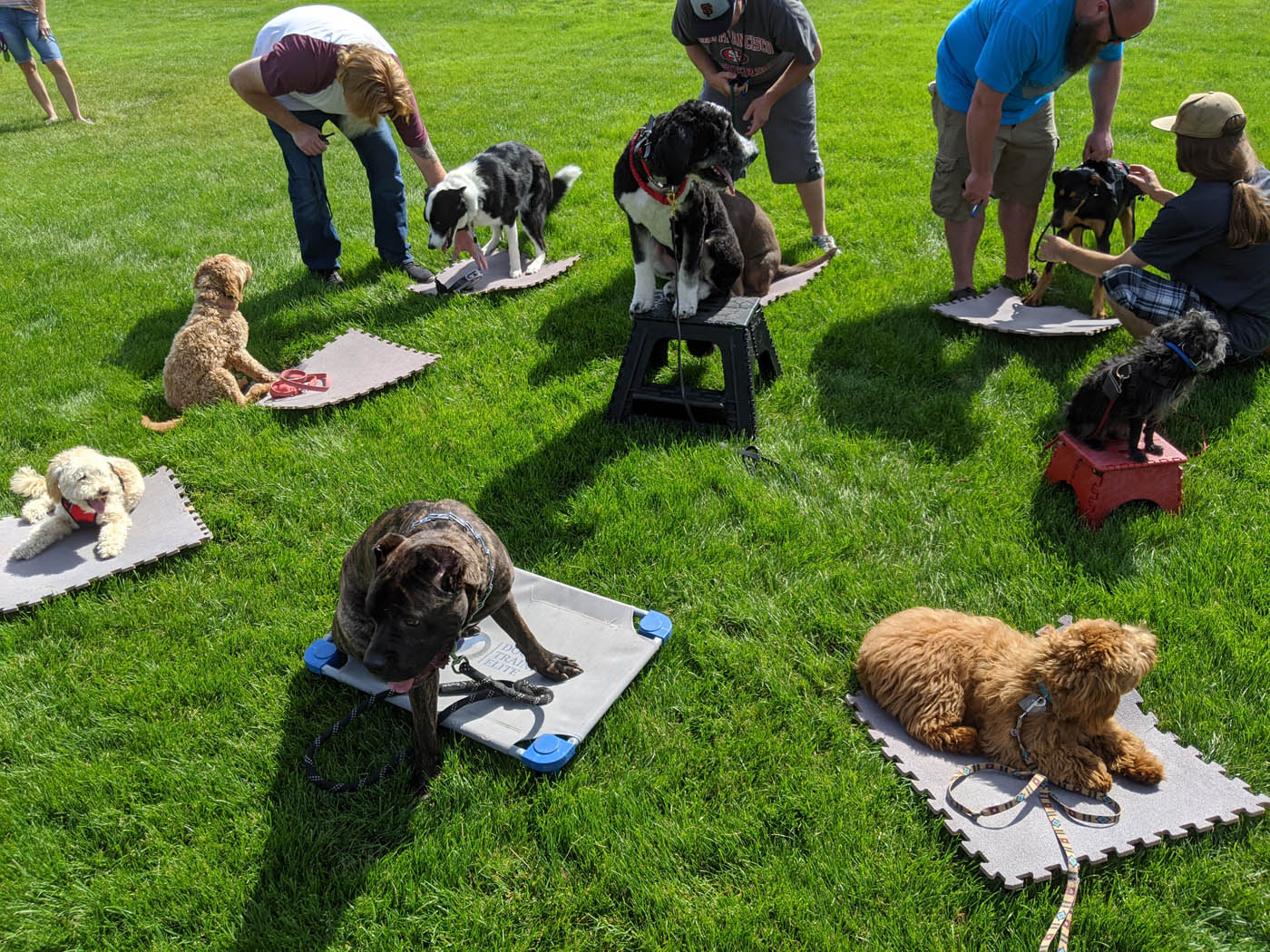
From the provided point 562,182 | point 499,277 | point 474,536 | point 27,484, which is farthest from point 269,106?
point 474,536

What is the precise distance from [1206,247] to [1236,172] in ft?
1.29

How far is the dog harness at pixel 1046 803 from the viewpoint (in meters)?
2.27

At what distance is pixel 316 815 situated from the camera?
267 centimetres

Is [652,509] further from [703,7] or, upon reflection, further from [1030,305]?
[703,7]

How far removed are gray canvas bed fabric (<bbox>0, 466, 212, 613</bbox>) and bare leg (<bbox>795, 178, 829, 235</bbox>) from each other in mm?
5047

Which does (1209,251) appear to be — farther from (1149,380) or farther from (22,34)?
(22,34)

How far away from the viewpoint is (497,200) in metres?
6.33

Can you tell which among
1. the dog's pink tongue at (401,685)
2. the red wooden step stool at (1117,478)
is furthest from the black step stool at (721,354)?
the dog's pink tongue at (401,685)

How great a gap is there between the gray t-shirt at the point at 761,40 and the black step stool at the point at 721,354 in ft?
7.35

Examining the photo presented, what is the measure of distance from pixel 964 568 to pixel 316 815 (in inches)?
109

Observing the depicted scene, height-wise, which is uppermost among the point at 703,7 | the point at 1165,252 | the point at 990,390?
the point at 703,7

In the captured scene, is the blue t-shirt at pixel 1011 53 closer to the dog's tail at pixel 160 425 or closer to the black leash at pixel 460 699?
the black leash at pixel 460 699

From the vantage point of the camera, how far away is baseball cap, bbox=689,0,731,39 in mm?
5469

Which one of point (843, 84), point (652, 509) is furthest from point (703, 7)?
point (843, 84)
